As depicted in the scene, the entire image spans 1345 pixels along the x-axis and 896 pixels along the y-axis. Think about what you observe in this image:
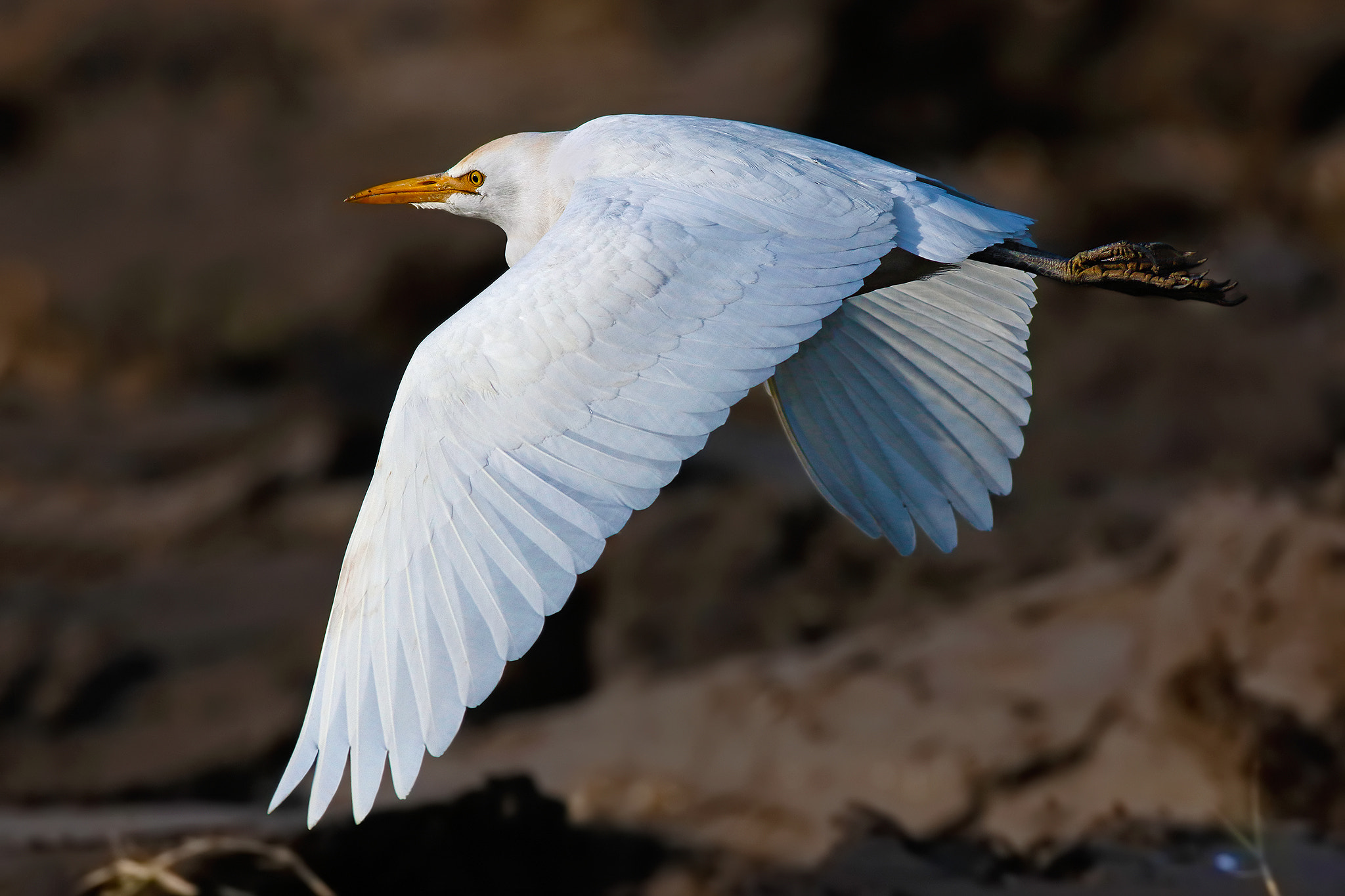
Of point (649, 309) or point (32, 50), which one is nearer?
point (649, 309)

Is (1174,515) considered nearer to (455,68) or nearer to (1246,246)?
(1246,246)

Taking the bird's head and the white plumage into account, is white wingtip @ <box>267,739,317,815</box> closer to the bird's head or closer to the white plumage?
the white plumage

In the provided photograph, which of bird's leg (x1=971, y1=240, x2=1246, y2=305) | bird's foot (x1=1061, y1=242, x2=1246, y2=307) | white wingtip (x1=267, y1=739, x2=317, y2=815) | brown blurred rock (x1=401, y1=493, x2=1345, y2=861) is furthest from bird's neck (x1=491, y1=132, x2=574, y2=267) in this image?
brown blurred rock (x1=401, y1=493, x2=1345, y2=861)

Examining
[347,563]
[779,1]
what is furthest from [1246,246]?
[347,563]

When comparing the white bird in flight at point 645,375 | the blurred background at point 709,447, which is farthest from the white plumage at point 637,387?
the blurred background at point 709,447

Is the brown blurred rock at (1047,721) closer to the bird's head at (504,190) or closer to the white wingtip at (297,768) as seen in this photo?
the bird's head at (504,190)

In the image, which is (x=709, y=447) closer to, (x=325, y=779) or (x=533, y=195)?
(x=533, y=195)
